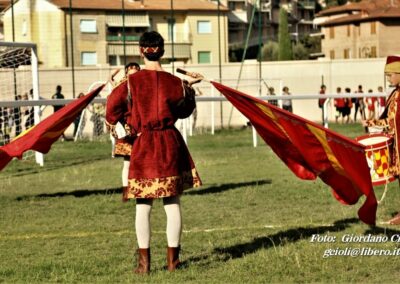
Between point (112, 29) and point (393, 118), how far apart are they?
160ft

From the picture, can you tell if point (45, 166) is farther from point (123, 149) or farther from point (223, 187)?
point (123, 149)

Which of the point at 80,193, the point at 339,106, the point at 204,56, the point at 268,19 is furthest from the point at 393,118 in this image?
the point at 268,19

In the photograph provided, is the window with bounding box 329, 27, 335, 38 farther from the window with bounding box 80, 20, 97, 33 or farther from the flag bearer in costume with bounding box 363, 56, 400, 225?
the flag bearer in costume with bounding box 363, 56, 400, 225

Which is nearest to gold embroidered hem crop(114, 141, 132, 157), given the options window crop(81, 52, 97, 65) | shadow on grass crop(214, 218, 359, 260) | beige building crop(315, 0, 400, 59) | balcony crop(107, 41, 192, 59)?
shadow on grass crop(214, 218, 359, 260)

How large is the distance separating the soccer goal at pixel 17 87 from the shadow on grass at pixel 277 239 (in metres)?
9.18

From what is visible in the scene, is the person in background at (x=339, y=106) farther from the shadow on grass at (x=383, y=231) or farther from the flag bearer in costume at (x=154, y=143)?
the flag bearer in costume at (x=154, y=143)

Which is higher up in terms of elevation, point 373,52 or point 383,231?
point 373,52

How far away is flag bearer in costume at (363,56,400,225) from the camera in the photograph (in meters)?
10.0

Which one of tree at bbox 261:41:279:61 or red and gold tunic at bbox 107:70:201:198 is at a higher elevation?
tree at bbox 261:41:279:61

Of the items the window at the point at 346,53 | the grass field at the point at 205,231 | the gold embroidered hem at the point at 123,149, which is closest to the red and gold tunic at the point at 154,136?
the grass field at the point at 205,231

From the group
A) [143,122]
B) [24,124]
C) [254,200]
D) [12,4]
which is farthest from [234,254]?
[12,4]

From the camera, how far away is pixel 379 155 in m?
10.1

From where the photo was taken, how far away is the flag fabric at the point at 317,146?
28.1ft

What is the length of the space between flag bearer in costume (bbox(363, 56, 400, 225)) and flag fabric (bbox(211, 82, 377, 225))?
5.19 feet
